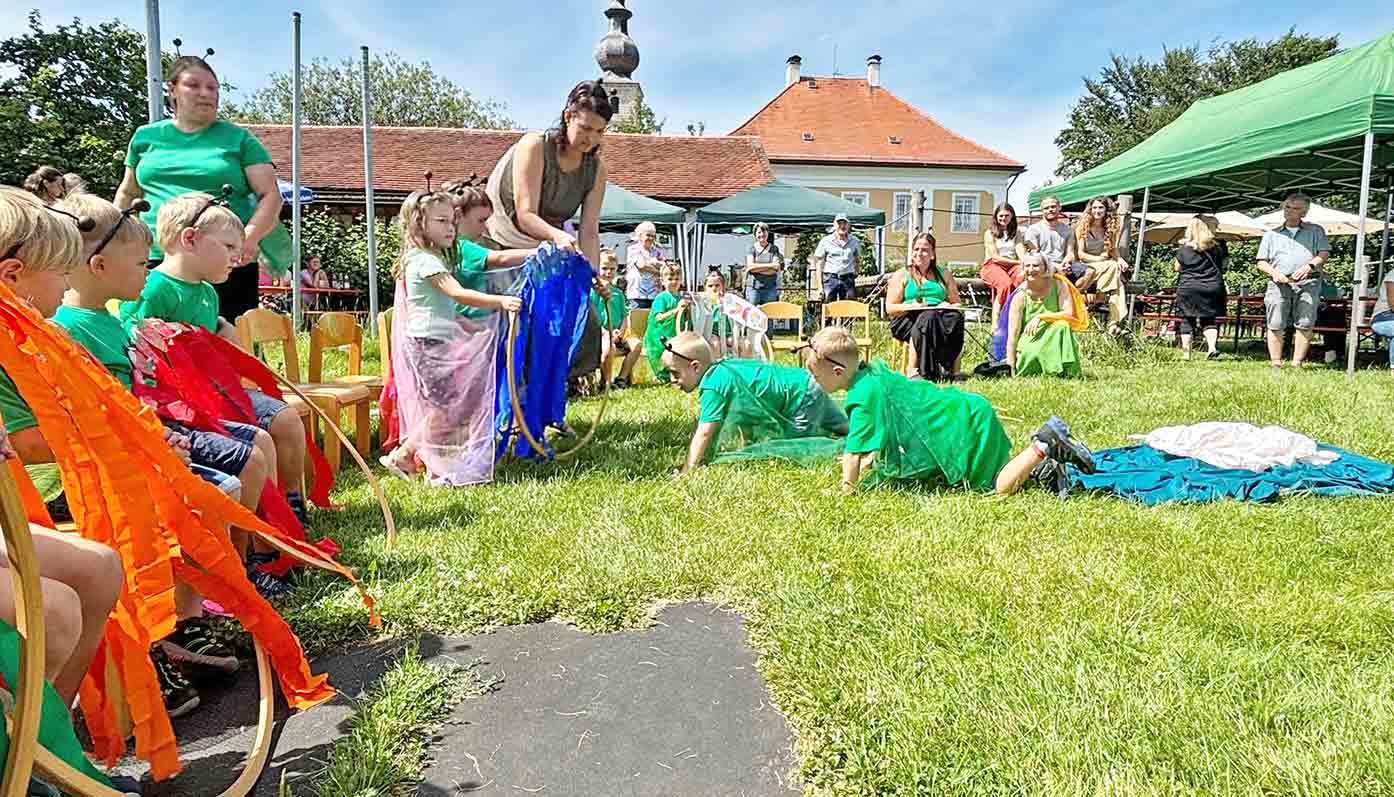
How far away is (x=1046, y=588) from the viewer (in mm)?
3055

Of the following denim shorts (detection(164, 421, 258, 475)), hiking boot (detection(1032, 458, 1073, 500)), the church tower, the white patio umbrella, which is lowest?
hiking boot (detection(1032, 458, 1073, 500))

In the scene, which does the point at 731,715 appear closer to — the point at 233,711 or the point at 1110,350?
the point at 233,711

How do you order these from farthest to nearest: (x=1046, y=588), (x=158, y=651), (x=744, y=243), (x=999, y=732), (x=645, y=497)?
(x=744, y=243) → (x=645, y=497) → (x=1046, y=588) → (x=158, y=651) → (x=999, y=732)

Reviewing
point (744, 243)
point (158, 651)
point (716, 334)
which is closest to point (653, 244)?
point (716, 334)

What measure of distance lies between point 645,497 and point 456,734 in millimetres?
2137

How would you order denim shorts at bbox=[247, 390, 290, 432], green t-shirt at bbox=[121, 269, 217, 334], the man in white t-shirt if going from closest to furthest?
green t-shirt at bbox=[121, 269, 217, 334], denim shorts at bbox=[247, 390, 290, 432], the man in white t-shirt

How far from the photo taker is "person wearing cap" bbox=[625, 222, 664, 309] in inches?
431

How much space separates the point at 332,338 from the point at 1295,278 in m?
10.4

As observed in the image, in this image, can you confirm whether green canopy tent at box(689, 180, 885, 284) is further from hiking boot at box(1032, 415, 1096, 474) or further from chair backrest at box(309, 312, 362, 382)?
hiking boot at box(1032, 415, 1096, 474)

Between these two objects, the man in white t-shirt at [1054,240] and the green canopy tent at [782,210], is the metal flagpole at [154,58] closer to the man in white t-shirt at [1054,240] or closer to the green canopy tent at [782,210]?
the man in white t-shirt at [1054,240]

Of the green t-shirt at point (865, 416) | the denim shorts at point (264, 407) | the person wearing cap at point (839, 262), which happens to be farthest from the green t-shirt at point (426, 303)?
the person wearing cap at point (839, 262)

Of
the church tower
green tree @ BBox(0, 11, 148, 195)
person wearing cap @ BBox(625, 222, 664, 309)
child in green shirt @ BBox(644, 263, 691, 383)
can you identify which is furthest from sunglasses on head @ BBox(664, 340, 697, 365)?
the church tower

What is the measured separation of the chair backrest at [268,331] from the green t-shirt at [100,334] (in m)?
2.02

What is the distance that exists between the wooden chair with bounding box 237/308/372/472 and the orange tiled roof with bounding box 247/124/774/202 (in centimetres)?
2061
